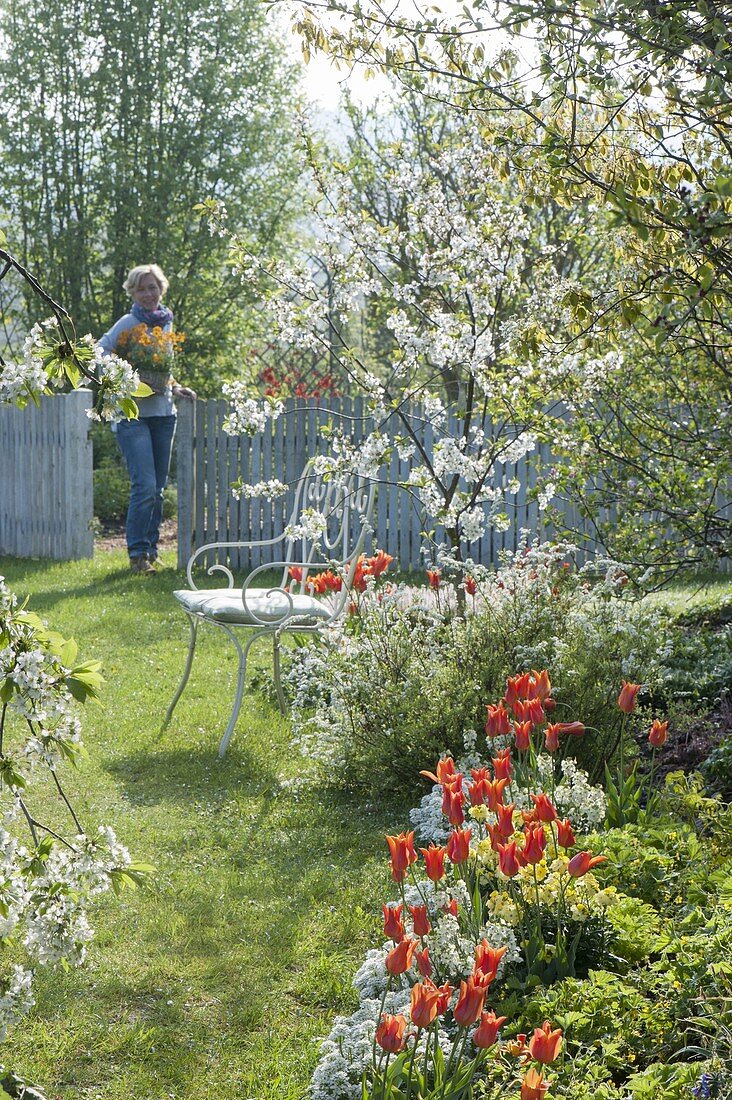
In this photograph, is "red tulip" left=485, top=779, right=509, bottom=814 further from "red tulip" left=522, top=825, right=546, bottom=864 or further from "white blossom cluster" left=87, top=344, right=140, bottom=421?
"white blossom cluster" left=87, top=344, right=140, bottom=421

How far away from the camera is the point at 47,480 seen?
34.3 feet

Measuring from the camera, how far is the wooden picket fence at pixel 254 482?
993 centimetres

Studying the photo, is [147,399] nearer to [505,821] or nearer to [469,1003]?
[505,821]

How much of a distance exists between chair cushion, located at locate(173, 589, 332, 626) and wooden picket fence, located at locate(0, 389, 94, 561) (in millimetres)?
5207

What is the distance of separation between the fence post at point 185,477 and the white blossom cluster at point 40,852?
8.17m

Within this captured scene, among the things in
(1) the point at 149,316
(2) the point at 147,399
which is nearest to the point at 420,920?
(2) the point at 147,399

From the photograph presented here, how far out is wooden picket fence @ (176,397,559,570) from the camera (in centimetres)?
993

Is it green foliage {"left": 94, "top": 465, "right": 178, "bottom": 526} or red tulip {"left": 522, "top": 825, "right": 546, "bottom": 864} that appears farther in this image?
green foliage {"left": 94, "top": 465, "right": 178, "bottom": 526}

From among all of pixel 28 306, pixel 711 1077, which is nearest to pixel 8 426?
Answer: pixel 28 306

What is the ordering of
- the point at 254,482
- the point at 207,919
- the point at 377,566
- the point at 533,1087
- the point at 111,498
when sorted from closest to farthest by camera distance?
the point at 533,1087
the point at 207,919
the point at 377,566
the point at 254,482
the point at 111,498

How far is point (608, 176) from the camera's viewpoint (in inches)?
123

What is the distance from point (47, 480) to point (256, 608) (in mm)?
6119

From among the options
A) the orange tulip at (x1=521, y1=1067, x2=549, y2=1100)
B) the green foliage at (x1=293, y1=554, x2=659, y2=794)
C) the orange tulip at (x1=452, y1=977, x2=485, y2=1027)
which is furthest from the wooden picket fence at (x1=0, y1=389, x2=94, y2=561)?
the orange tulip at (x1=521, y1=1067, x2=549, y2=1100)

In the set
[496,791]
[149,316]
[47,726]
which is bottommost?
[496,791]
